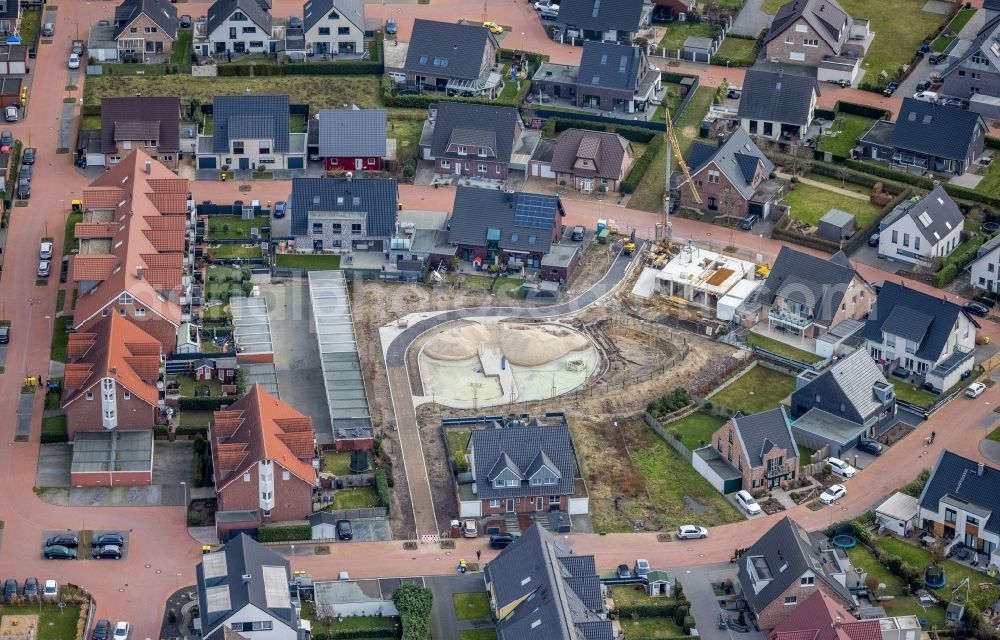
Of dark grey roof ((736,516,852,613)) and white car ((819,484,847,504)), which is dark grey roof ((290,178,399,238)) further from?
dark grey roof ((736,516,852,613))

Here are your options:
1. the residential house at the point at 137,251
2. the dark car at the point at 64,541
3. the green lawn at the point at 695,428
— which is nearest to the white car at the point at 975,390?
the green lawn at the point at 695,428

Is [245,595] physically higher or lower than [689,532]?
lower

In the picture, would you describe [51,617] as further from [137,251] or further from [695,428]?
[695,428]

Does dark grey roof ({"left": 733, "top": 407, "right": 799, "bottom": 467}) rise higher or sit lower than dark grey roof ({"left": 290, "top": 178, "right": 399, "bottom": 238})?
lower

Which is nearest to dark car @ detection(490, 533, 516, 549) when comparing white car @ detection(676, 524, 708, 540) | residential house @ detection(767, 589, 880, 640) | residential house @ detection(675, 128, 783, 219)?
white car @ detection(676, 524, 708, 540)

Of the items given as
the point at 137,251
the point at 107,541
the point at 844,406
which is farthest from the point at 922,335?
the point at 107,541

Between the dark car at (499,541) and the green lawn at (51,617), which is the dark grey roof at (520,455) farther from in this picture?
the green lawn at (51,617)
